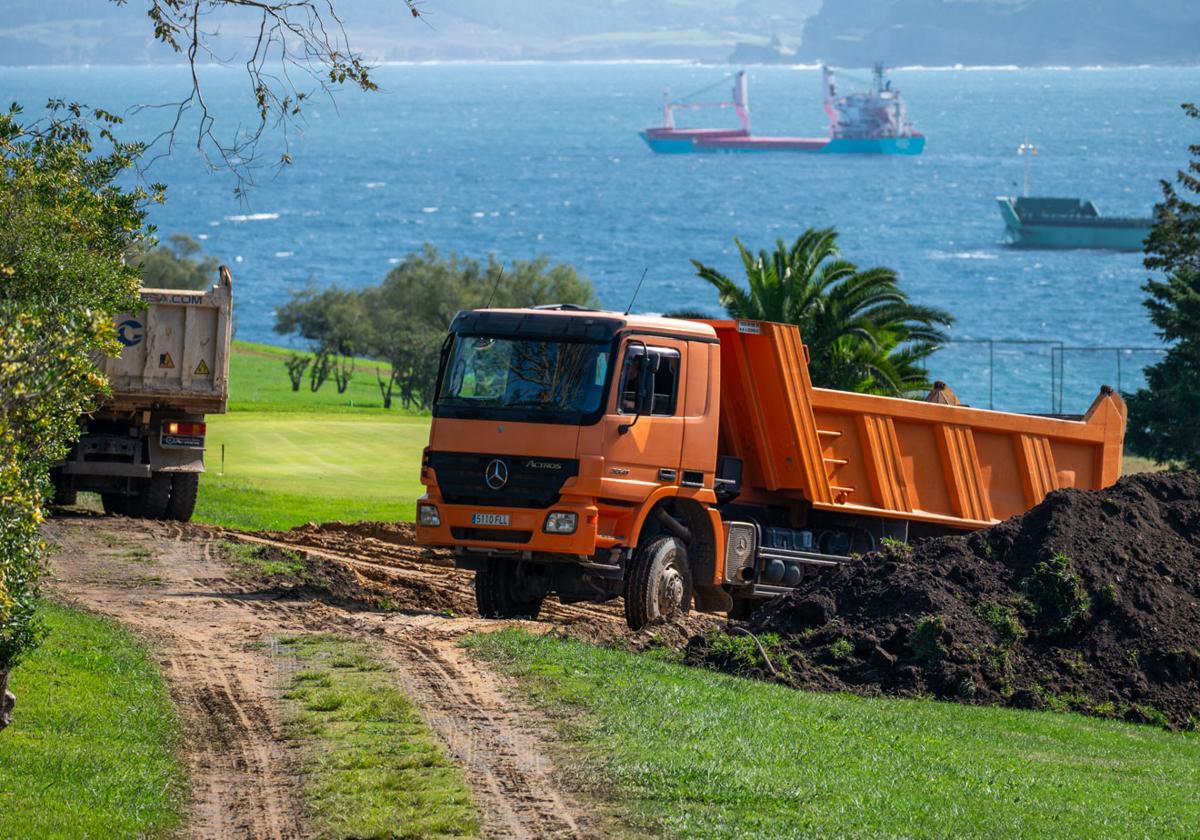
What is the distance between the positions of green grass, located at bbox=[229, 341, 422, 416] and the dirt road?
97.6ft

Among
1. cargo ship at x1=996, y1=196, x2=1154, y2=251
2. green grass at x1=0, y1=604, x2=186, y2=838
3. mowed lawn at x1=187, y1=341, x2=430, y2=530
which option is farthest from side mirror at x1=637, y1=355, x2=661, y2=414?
cargo ship at x1=996, y1=196, x2=1154, y2=251

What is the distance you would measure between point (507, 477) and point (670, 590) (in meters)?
1.99

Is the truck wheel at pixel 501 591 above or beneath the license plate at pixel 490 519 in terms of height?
beneath

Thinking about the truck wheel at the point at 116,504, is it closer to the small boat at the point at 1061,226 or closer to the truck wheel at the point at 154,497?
the truck wheel at the point at 154,497

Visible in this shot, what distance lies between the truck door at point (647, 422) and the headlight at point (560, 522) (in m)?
0.56

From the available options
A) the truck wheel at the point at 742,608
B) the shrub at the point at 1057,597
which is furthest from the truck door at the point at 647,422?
the shrub at the point at 1057,597

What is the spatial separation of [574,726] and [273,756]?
6.62 ft

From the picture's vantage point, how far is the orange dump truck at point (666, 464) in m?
15.5

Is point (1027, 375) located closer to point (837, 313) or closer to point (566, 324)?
point (837, 313)

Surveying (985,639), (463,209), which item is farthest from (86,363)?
(463,209)

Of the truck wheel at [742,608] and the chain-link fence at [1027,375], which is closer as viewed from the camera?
the truck wheel at [742,608]

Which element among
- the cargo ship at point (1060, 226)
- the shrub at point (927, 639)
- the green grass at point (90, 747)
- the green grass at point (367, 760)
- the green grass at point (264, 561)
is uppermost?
the cargo ship at point (1060, 226)

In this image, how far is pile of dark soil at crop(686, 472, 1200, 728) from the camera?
1414cm

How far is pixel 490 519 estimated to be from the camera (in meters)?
15.7
